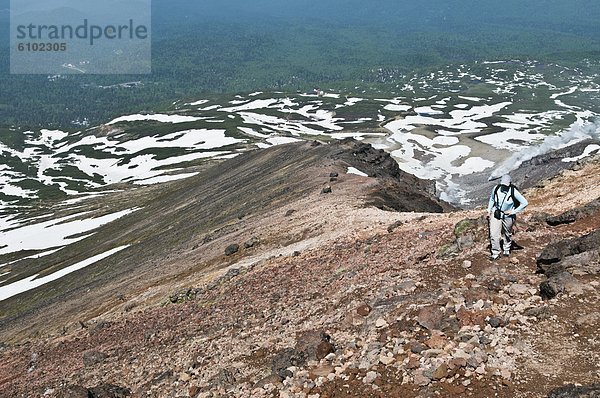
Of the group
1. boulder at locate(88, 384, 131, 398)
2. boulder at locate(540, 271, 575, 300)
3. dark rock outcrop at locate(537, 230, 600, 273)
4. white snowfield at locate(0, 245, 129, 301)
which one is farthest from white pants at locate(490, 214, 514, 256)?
white snowfield at locate(0, 245, 129, 301)

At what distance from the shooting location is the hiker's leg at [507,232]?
19.0 metres

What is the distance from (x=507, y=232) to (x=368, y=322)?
6.23 meters

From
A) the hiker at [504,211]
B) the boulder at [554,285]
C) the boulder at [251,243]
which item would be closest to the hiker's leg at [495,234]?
the hiker at [504,211]

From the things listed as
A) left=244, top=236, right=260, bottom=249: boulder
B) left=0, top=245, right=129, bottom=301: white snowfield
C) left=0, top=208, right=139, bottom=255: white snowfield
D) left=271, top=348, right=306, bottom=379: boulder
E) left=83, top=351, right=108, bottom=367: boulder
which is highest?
left=271, top=348, right=306, bottom=379: boulder

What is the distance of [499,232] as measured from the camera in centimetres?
1917

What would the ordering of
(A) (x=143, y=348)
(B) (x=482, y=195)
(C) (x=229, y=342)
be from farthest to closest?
(B) (x=482, y=195), (A) (x=143, y=348), (C) (x=229, y=342)

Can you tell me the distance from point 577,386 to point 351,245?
657 inches

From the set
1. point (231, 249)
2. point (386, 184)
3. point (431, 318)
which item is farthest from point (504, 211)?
point (386, 184)

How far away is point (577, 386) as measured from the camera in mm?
11703

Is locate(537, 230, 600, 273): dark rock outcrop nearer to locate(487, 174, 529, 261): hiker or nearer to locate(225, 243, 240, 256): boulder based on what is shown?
locate(487, 174, 529, 261): hiker

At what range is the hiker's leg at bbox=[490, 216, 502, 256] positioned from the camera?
1903cm

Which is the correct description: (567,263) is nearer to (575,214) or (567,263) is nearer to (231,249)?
(575,214)

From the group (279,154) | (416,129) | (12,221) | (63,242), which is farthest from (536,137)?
(12,221)

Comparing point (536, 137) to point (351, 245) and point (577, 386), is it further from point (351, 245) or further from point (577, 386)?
point (577, 386)
